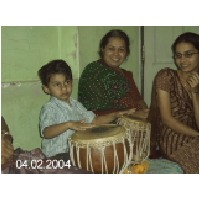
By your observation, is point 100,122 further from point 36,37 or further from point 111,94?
point 36,37

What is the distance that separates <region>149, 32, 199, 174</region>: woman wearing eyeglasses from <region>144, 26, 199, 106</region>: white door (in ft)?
4.68

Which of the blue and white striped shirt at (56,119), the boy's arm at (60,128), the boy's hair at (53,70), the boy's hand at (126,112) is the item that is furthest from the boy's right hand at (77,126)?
the boy's hand at (126,112)

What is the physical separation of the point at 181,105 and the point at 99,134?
64 centimetres

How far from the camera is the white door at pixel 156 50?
3643 millimetres

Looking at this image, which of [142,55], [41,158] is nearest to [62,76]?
[41,158]

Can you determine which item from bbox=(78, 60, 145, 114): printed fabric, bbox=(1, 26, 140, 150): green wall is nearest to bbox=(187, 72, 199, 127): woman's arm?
bbox=(78, 60, 145, 114): printed fabric

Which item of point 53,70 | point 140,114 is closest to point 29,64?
point 53,70

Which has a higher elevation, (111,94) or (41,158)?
(111,94)

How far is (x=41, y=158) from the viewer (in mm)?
1966

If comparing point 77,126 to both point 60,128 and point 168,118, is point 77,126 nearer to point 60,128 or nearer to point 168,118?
point 60,128

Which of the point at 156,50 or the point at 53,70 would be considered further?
the point at 156,50

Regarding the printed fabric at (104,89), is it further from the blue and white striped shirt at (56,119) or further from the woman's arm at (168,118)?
the woman's arm at (168,118)

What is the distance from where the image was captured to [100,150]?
187 centimetres

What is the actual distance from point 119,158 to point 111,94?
2.66ft
